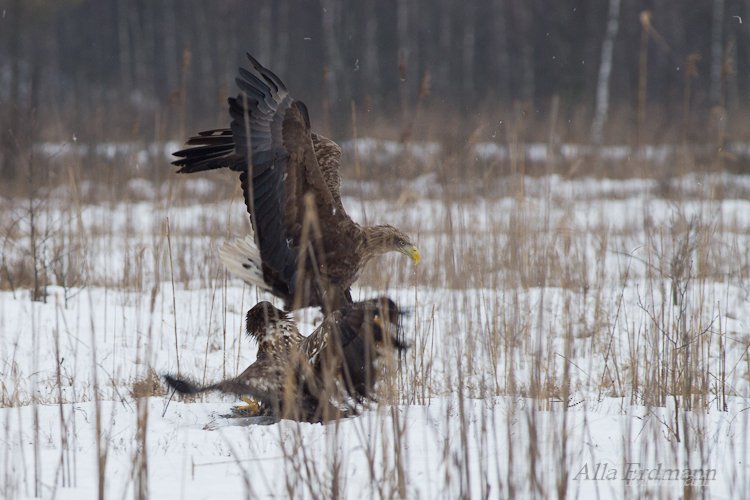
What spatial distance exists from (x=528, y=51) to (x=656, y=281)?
764 inches

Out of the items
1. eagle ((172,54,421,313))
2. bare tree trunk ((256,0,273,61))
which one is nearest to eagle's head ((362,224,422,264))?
eagle ((172,54,421,313))

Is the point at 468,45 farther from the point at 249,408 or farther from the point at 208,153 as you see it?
the point at 249,408

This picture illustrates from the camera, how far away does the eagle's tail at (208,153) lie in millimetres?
4840

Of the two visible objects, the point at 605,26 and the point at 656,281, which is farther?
the point at 605,26

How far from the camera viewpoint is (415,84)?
79.0 feet

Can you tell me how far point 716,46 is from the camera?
2273 centimetres

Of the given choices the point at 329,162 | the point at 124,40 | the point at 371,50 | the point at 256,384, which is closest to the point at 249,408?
the point at 256,384

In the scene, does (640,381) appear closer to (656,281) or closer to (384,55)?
(656,281)

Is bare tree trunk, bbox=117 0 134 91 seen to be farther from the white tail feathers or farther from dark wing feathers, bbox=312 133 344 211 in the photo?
the white tail feathers

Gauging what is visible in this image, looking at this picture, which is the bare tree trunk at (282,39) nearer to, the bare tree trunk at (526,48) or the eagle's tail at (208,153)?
the bare tree trunk at (526,48)

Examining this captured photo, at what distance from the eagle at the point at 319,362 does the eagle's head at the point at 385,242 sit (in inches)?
37.4

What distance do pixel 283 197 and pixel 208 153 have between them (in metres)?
0.61

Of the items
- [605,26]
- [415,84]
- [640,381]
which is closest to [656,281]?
[640,381]

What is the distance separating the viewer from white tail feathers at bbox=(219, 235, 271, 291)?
4875 mm
